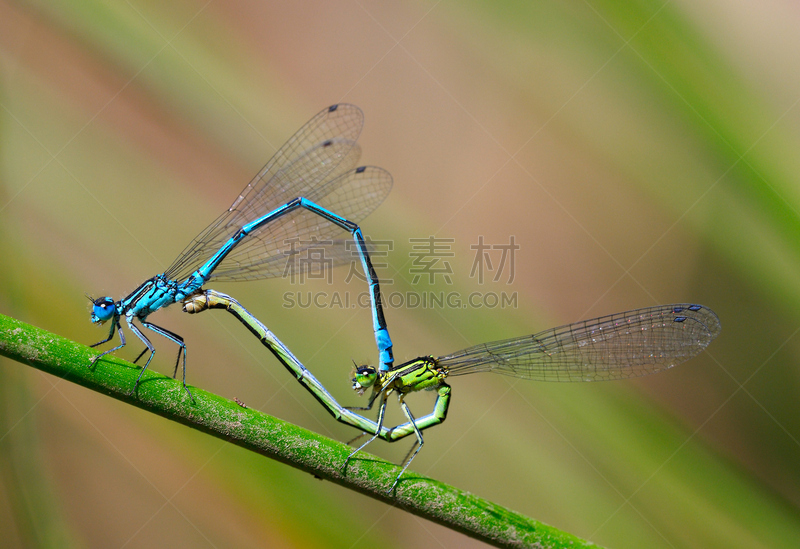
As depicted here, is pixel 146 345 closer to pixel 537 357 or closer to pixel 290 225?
pixel 290 225

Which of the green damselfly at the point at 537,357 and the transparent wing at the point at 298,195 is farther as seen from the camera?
the transparent wing at the point at 298,195

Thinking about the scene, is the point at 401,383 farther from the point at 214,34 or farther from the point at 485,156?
the point at 214,34

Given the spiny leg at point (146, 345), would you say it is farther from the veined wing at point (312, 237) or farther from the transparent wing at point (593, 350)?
the transparent wing at point (593, 350)

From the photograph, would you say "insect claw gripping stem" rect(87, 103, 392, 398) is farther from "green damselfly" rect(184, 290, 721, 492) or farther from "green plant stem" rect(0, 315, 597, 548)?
"green plant stem" rect(0, 315, 597, 548)

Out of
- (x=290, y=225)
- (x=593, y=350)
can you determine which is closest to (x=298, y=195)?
(x=290, y=225)

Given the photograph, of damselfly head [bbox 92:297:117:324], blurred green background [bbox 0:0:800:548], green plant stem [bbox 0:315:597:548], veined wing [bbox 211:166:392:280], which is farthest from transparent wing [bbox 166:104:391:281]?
green plant stem [bbox 0:315:597:548]

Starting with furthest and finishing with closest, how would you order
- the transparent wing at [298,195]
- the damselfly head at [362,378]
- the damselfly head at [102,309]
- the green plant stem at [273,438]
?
the transparent wing at [298,195] < the damselfly head at [362,378] < the damselfly head at [102,309] < the green plant stem at [273,438]

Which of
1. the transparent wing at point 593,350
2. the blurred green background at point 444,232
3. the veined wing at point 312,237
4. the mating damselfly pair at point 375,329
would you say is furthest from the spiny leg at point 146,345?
the transparent wing at point 593,350
